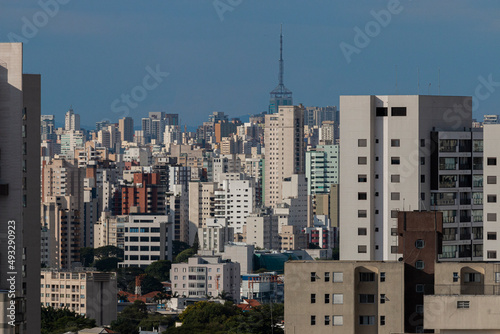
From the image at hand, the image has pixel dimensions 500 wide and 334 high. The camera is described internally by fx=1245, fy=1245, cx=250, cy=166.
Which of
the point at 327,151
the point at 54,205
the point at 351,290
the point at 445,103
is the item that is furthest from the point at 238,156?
the point at 351,290

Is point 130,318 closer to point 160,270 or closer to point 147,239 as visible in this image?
point 160,270

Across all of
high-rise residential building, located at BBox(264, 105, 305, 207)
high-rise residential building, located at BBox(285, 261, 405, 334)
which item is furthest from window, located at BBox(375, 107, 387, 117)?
high-rise residential building, located at BBox(264, 105, 305, 207)

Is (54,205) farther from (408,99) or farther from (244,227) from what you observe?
(408,99)

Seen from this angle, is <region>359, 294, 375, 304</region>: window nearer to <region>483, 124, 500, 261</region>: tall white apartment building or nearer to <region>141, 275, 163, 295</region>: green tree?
<region>483, 124, 500, 261</region>: tall white apartment building

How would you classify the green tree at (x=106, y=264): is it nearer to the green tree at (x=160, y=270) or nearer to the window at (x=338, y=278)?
the green tree at (x=160, y=270)

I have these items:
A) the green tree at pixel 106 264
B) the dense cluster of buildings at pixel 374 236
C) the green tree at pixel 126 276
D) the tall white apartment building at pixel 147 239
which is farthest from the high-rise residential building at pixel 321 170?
the dense cluster of buildings at pixel 374 236

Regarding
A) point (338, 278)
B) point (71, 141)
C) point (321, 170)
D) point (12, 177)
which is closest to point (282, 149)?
point (321, 170)
